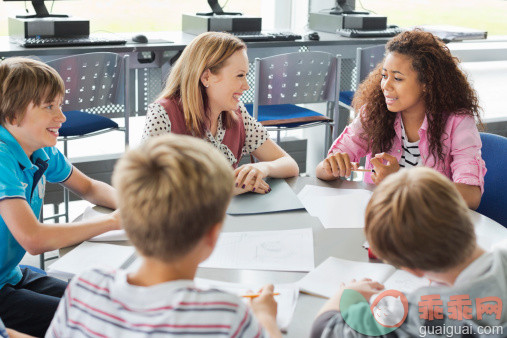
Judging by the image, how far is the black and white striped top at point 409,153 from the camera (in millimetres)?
2053

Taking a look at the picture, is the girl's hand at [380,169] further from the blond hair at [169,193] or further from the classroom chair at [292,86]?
the classroom chair at [292,86]

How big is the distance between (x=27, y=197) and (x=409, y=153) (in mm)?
1166

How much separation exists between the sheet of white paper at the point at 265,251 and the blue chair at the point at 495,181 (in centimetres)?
69

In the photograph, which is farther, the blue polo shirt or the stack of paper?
the blue polo shirt

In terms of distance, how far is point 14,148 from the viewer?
153cm

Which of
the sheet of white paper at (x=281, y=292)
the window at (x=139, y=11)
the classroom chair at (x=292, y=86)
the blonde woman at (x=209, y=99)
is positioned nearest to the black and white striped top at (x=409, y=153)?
the blonde woman at (x=209, y=99)

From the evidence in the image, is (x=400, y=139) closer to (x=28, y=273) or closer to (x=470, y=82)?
(x=470, y=82)

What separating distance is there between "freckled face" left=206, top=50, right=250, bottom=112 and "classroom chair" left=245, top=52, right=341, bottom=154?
3.36 ft

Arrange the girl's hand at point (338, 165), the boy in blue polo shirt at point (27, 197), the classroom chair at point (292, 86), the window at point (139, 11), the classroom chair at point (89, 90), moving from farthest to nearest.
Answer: the window at point (139, 11) < the classroom chair at point (292, 86) < the classroom chair at point (89, 90) < the girl's hand at point (338, 165) < the boy in blue polo shirt at point (27, 197)

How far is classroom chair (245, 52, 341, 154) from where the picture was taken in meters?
3.17

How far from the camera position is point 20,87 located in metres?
1.52

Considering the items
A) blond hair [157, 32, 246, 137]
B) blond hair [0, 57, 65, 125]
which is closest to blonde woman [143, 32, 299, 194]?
blond hair [157, 32, 246, 137]

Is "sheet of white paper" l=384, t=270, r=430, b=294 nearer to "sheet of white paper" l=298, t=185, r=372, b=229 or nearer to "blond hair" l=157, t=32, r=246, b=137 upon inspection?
"sheet of white paper" l=298, t=185, r=372, b=229

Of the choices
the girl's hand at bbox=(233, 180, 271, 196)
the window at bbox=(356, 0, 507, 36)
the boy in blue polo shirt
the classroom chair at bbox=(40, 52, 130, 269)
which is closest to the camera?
the boy in blue polo shirt
